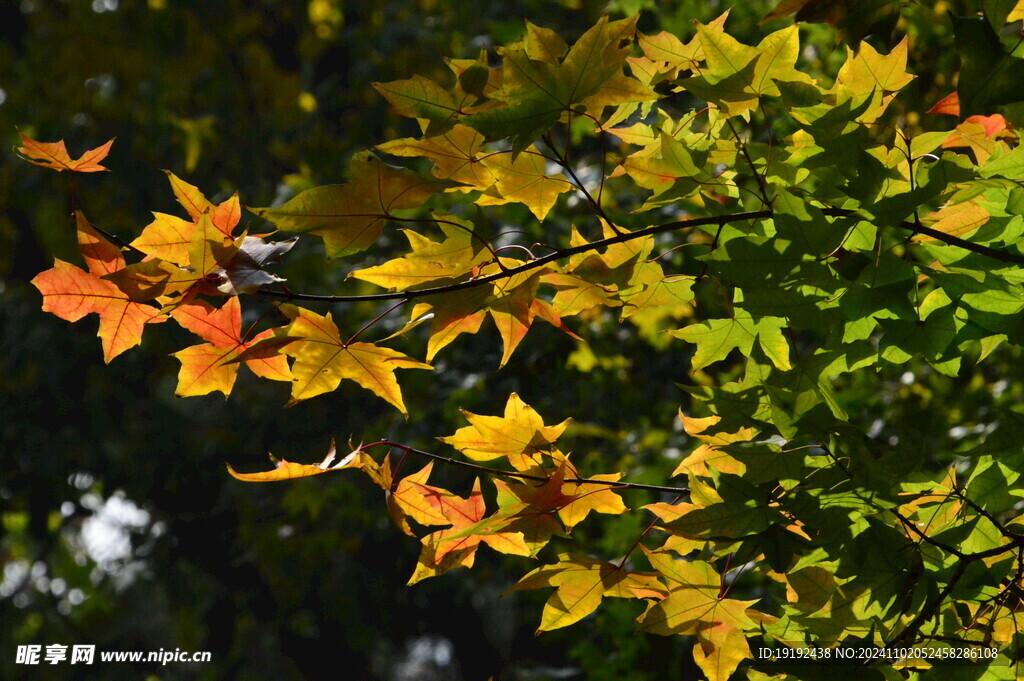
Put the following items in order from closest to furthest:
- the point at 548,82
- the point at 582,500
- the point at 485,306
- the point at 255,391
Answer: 1. the point at 548,82
2. the point at 485,306
3. the point at 582,500
4. the point at 255,391

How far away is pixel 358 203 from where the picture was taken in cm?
63

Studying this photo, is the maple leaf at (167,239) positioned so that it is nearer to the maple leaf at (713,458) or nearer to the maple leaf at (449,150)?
the maple leaf at (449,150)

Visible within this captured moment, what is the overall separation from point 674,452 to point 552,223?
2.57 ft

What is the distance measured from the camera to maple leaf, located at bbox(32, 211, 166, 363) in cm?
67

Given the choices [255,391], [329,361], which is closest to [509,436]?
[329,361]

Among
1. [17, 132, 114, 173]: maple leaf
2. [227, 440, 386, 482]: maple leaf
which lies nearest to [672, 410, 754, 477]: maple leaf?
[227, 440, 386, 482]: maple leaf

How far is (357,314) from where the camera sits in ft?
8.85

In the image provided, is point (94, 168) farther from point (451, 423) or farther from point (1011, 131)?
point (451, 423)

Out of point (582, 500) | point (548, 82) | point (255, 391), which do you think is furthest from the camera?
point (255, 391)

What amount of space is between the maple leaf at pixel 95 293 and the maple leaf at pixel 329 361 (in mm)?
115

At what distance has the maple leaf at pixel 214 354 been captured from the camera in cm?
77

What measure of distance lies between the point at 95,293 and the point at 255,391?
3.03 meters

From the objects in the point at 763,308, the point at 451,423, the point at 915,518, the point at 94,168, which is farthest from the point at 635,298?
the point at 451,423

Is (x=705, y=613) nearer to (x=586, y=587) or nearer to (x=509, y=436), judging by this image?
(x=586, y=587)
